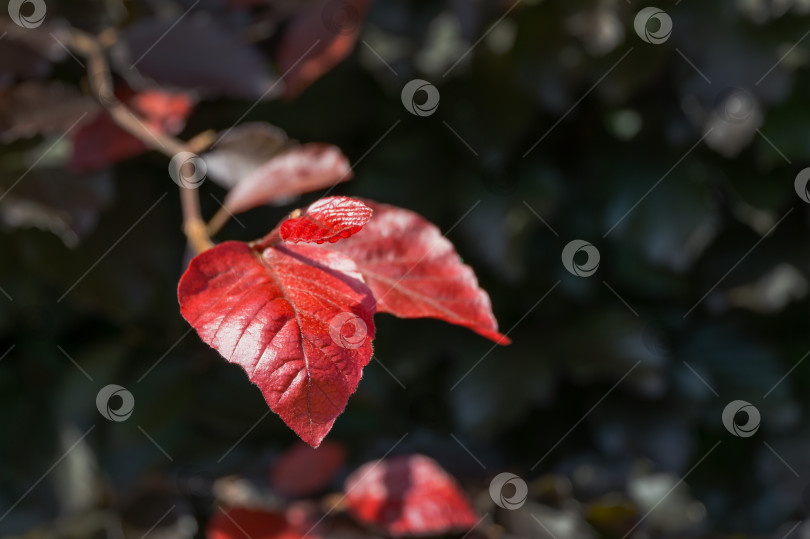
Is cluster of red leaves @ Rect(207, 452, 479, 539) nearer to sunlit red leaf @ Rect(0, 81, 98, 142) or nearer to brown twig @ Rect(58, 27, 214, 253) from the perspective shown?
brown twig @ Rect(58, 27, 214, 253)

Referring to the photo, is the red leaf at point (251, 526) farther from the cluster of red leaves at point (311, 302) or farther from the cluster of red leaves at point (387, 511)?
the cluster of red leaves at point (311, 302)

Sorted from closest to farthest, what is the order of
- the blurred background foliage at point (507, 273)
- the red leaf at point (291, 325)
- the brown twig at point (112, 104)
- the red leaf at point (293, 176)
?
the red leaf at point (291, 325)
the red leaf at point (293, 176)
the brown twig at point (112, 104)
the blurred background foliage at point (507, 273)

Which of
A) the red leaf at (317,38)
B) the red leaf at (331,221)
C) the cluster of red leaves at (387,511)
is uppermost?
the red leaf at (317,38)

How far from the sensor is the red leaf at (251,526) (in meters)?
0.63

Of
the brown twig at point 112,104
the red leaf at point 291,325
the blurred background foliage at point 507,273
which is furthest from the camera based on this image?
the blurred background foliage at point 507,273

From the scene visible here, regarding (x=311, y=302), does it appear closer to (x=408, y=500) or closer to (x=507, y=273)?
(x=408, y=500)

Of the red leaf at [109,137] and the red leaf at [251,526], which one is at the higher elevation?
the red leaf at [109,137]

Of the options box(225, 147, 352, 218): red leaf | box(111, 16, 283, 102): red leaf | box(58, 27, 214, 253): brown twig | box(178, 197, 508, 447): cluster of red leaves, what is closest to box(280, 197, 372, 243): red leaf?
box(178, 197, 508, 447): cluster of red leaves

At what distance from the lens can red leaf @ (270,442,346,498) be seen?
757 millimetres

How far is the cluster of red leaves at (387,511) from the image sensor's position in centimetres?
63

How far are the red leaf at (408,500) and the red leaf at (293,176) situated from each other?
282 millimetres

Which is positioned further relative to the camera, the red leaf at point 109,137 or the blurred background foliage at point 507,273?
the blurred background foliage at point 507,273

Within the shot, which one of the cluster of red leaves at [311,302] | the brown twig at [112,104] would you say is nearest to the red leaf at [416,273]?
the cluster of red leaves at [311,302]

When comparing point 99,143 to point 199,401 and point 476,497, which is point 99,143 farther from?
point 476,497
